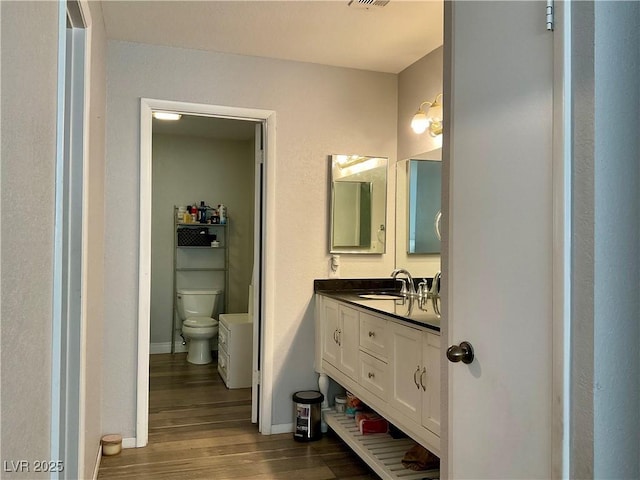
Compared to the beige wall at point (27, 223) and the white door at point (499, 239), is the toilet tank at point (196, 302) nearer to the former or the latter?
the white door at point (499, 239)

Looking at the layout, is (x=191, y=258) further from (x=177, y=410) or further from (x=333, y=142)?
(x=333, y=142)

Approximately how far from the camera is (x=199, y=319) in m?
5.38

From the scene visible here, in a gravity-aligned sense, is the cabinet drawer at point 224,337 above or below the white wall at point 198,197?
below

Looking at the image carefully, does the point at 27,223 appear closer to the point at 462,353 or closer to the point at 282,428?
the point at 462,353

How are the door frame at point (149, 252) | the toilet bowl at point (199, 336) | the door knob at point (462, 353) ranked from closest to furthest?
1. the door knob at point (462, 353)
2. the door frame at point (149, 252)
3. the toilet bowl at point (199, 336)

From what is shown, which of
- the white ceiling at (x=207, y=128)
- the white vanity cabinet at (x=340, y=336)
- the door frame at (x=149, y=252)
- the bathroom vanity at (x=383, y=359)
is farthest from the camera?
the white ceiling at (x=207, y=128)

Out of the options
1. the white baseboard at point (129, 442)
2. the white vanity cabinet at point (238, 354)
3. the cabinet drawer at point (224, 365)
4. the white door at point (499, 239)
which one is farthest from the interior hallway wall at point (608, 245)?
the cabinet drawer at point (224, 365)

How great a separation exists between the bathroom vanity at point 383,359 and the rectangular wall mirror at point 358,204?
0.25 meters

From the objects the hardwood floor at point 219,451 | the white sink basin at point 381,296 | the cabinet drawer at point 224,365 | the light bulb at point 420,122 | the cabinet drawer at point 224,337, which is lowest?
the hardwood floor at point 219,451

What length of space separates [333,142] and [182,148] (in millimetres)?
2776

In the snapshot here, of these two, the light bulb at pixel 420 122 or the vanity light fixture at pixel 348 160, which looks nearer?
the light bulb at pixel 420 122

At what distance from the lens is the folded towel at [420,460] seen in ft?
8.52

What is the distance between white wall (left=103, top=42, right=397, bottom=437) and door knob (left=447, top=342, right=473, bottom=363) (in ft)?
6.74

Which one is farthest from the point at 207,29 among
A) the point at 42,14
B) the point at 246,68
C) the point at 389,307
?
the point at 42,14
